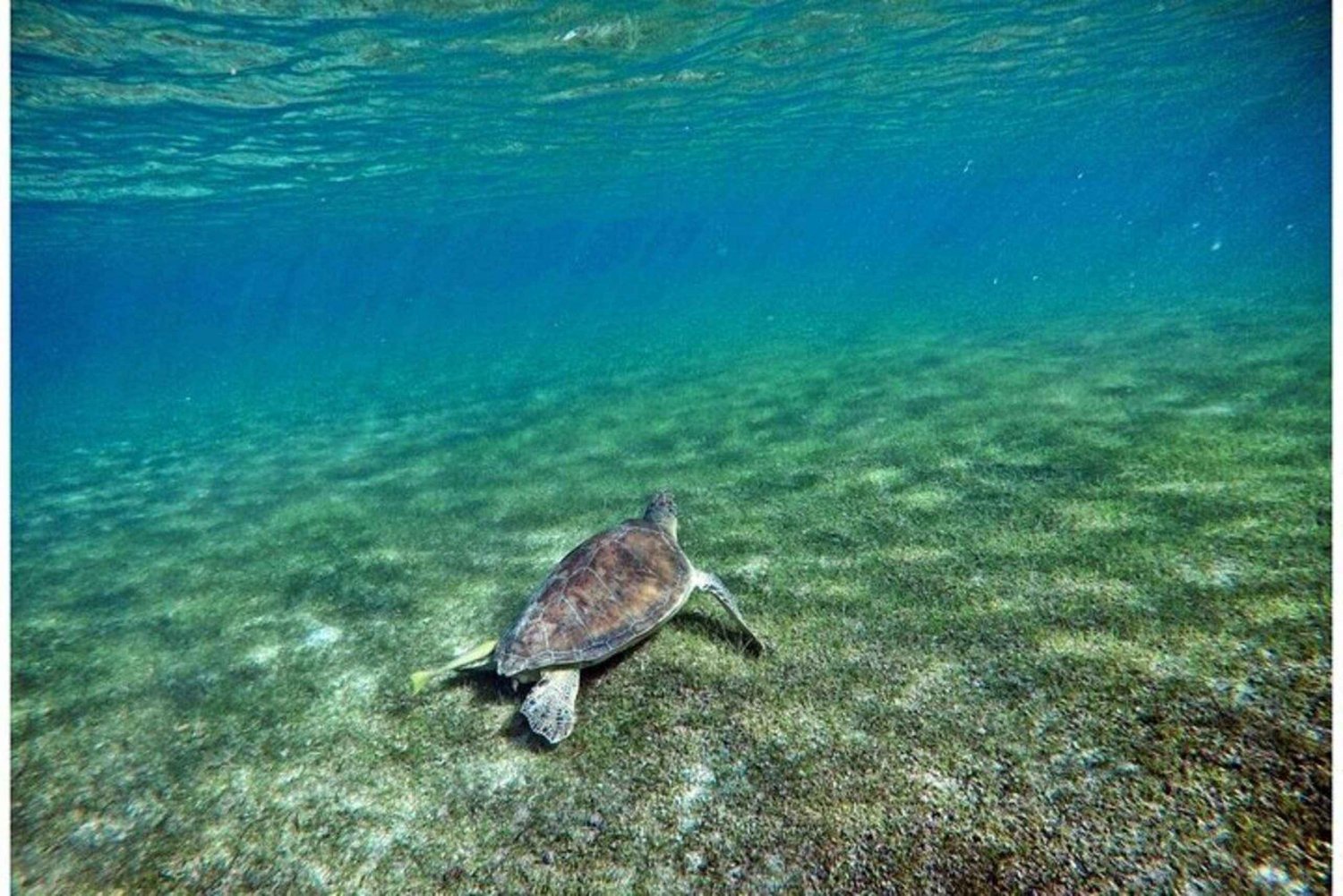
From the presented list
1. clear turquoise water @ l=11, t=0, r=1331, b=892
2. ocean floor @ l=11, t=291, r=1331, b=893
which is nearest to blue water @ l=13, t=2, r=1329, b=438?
clear turquoise water @ l=11, t=0, r=1331, b=892

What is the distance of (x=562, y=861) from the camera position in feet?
10.8

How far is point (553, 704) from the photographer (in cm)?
413

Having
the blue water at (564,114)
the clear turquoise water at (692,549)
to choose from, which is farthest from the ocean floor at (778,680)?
the blue water at (564,114)

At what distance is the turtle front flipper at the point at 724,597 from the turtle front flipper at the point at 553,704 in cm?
121

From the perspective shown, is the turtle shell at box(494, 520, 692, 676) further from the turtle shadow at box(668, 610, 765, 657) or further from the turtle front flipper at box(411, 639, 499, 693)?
the turtle shadow at box(668, 610, 765, 657)

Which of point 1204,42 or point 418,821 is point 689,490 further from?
point 1204,42

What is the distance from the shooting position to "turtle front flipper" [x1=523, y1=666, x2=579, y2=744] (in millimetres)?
3951

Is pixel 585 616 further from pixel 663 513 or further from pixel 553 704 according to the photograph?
pixel 663 513

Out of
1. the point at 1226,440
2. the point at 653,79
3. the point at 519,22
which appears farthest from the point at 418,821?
the point at 653,79

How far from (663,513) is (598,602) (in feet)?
5.63

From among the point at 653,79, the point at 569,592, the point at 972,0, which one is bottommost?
the point at 569,592

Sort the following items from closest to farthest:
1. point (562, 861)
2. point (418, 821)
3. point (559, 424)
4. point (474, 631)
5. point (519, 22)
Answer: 1. point (562, 861)
2. point (418, 821)
3. point (474, 631)
4. point (559, 424)
5. point (519, 22)

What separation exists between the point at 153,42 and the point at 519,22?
8344 millimetres

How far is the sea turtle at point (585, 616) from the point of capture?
4.20 m
